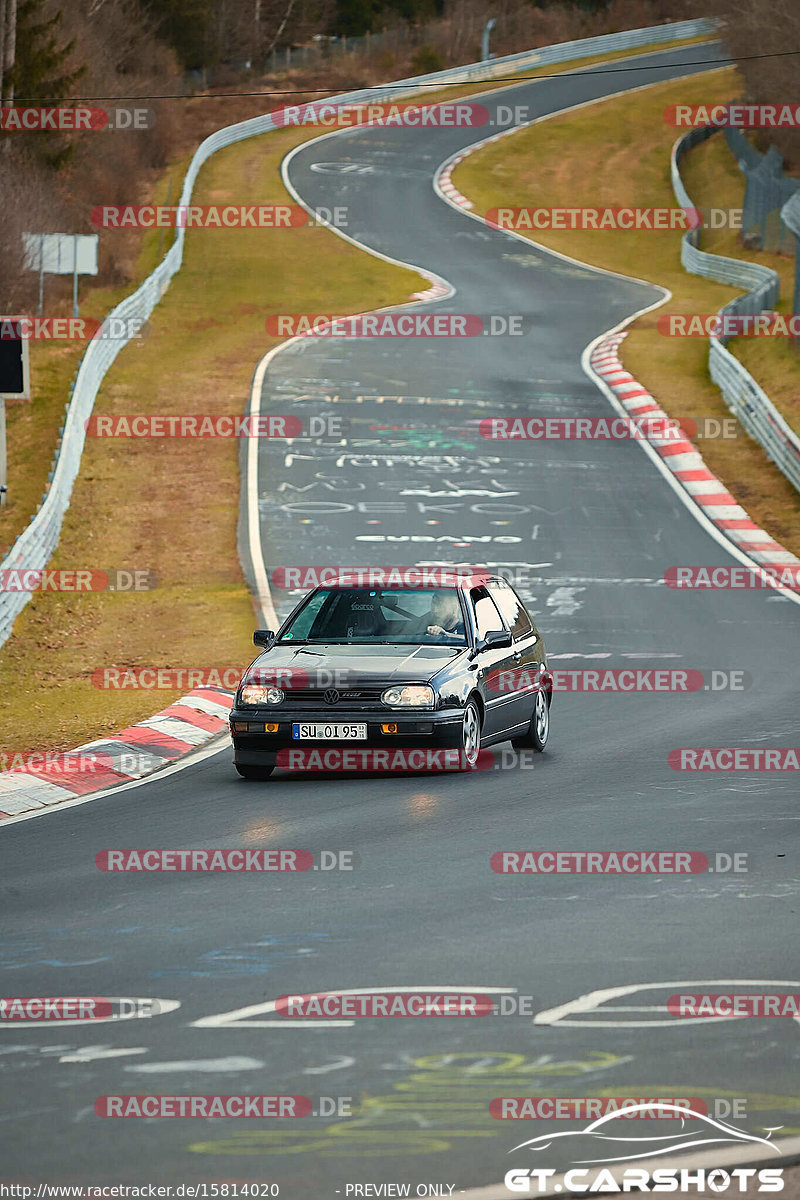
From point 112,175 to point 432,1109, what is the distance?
2283 inches

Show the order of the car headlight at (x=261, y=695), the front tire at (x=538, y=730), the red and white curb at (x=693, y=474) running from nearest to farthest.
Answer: the car headlight at (x=261, y=695) < the front tire at (x=538, y=730) < the red and white curb at (x=693, y=474)

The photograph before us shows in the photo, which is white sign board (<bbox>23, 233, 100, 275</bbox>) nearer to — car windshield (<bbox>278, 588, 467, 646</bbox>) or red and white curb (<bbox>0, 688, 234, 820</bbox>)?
red and white curb (<bbox>0, 688, 234, 820</bbox>)

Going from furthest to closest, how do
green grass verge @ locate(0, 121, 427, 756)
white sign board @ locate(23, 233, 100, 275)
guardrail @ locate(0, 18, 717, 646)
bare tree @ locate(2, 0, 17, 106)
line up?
1. bare tree @ locate(2, 0, 17, 106)
2. white sign board @ locate(23, 233, 100, 275)
3. guardrail @ locate(0, 18, 717, 646)
4. green grass verge @ locate(0, 121, 427, 756)

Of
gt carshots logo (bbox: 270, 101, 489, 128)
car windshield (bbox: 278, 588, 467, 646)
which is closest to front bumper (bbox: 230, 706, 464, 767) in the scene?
car windshield (bbox: 278, 588, 467, 646)

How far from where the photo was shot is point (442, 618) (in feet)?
43.2

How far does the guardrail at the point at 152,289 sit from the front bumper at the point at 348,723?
28.7ft

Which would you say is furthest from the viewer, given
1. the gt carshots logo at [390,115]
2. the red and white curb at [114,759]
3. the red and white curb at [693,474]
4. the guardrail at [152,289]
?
the gt carshots logo at [390,115]

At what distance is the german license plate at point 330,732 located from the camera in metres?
12.0

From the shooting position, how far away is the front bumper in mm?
11969

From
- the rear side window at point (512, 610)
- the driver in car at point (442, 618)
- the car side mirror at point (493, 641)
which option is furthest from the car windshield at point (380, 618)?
the rear side window at point (512, 610)

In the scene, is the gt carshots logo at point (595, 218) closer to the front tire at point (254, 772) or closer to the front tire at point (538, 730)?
the front tire at point (538, 730)

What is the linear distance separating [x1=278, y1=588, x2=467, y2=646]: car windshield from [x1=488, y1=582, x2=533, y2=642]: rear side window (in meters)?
0.68

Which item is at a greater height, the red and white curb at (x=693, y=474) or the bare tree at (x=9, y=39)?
the bare tree at (x=9, y=39)

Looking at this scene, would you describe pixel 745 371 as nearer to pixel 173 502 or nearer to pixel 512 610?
pixel 173 502
